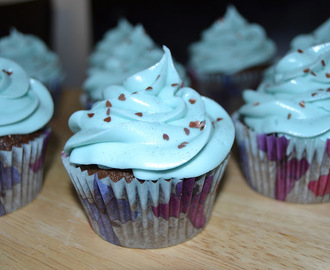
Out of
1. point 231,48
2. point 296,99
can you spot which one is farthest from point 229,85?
point 296,99

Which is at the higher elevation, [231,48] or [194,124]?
[194,124]

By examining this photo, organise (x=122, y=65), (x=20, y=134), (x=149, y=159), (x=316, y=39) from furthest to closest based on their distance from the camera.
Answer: (x=122, y=65) < (x=316, y=39) < (x=20, y=134) < (x=149, y=159)

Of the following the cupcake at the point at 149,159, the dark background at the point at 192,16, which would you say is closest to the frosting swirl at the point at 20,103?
the cupcake at the point at 149,159

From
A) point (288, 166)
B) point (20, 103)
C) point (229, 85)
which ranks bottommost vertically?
point (229, 85)

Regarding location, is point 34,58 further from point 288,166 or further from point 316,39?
point 288,166

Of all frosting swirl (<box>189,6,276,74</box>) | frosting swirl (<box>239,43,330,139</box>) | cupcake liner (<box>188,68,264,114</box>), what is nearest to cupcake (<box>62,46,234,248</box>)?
frosting swirl (<box>239,43,330,139</box>)

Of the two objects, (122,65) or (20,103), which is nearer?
(20,103)

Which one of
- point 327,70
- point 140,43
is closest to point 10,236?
point 327,70

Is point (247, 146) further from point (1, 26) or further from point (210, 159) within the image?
point (1, 26)
